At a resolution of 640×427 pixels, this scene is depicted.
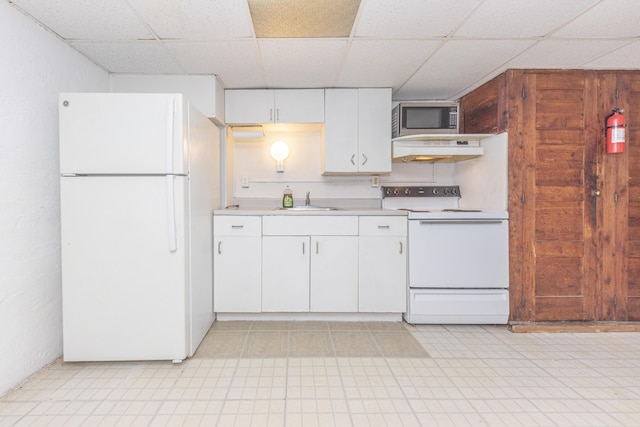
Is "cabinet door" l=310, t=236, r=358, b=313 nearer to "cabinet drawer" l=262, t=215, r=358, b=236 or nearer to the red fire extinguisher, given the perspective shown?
"cabinet drawer" l=262, t=215, r=358, b=236

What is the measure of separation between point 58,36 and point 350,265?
253 centimetres

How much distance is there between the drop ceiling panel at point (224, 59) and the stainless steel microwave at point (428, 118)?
130 centimetres

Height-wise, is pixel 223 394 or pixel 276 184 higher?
pixel 276 184

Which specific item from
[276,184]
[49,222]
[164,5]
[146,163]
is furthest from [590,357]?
[49,222]

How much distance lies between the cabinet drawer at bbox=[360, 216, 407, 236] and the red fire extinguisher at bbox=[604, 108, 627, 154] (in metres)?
1.61

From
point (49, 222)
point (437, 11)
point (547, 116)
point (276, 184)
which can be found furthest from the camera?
point (276, 184)

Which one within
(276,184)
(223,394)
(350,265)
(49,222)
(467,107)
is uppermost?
(467,107)

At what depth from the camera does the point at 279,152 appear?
3.26 m

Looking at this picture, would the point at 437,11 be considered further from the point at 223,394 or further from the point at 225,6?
the point at 223,394

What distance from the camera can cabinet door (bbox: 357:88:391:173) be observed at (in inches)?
118

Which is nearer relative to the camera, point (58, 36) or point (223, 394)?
point (223, 394)

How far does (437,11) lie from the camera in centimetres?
183

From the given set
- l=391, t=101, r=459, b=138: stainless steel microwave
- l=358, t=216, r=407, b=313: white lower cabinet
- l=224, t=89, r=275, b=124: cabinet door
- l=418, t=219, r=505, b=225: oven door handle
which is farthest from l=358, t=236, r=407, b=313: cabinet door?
l=224, t=89, r=275, b=124: cabinet door

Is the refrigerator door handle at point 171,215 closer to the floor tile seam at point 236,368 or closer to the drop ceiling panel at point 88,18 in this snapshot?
the floor tile seam at point 236,368
